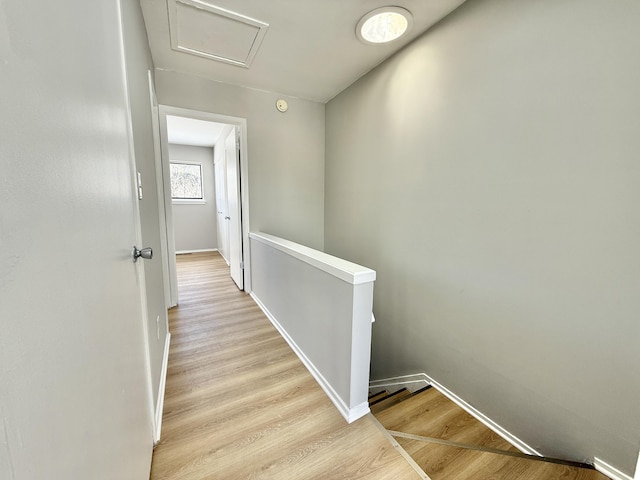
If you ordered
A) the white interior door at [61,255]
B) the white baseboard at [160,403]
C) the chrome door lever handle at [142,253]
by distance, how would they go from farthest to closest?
the white baseboard at [160,403]
the chrome door lever handle at [142,253]
the white interior door at [61,255]

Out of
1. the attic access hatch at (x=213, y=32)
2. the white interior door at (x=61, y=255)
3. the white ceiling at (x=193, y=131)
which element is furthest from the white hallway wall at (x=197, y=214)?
the white interior door at (x=61, y=255)

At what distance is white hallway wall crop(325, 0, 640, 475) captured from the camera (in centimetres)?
113

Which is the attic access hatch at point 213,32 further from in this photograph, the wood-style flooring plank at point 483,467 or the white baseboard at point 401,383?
the white baseboard at point 401,383

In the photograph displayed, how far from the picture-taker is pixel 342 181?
303 cm

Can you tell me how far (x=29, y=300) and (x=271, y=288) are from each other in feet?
7.26

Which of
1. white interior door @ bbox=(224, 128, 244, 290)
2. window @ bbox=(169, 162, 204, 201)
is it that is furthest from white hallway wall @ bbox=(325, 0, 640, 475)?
window @ bbox=(169, 162, 204, 201)

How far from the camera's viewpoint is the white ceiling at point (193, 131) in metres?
3.89

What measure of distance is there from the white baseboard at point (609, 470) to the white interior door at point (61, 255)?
78.6 inches

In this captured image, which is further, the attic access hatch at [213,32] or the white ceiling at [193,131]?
A: the white ceiling at [193,131]

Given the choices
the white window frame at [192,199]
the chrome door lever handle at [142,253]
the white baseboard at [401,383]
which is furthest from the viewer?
the white window frame at [192,199]

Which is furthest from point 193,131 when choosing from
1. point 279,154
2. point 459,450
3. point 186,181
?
point 459,450

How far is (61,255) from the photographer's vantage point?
0.44m

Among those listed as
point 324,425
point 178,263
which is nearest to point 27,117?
point 324,425

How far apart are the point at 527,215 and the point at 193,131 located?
4818mm
